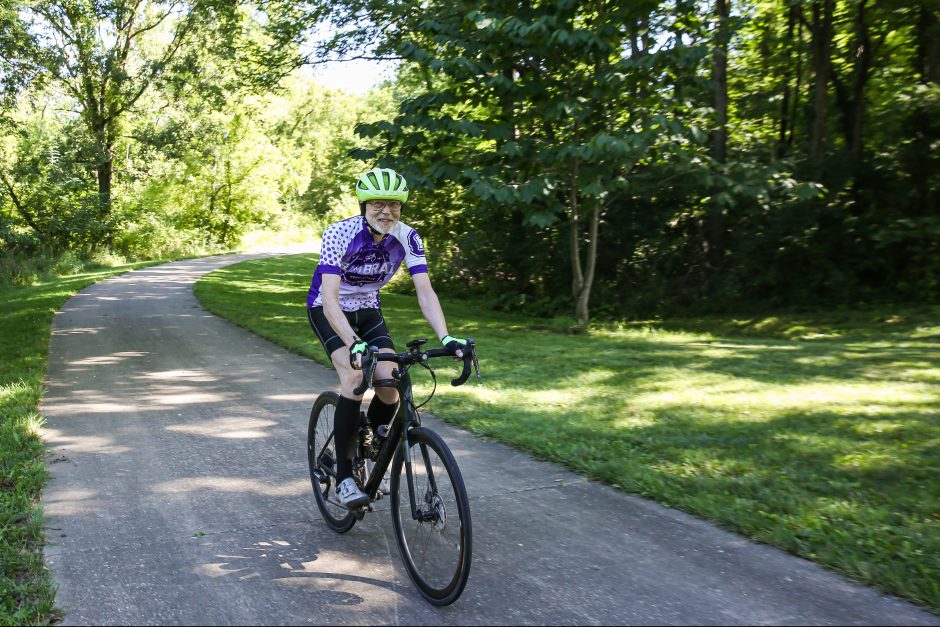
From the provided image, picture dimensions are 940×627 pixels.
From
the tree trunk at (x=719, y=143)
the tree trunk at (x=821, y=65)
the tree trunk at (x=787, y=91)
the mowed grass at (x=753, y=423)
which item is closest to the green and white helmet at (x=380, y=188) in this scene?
the mowed grass at (x=753, y=423)

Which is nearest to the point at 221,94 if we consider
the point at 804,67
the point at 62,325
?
the point at 62,325

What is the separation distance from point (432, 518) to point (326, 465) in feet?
4.04

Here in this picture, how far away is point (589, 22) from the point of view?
468 inches

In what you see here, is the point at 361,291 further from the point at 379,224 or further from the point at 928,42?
the point at 928,42

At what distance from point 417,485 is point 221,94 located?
15.1 meters

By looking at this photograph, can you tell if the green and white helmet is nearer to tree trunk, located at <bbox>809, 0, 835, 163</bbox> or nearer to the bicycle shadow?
the bicycle shadow

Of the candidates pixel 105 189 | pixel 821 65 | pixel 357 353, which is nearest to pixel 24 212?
pixel 105 189

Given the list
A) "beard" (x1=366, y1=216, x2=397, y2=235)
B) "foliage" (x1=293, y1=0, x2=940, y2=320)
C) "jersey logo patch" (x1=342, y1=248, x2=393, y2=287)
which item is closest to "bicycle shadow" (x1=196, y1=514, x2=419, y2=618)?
"jersey logo patch" (x1=342, y1=248, x2=393, y2=287)

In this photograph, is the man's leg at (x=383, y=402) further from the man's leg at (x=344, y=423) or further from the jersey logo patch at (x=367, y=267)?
the jersey logo patch at (x=367, y=267)

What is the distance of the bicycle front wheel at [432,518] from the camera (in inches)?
137

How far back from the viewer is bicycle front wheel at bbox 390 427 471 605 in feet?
11.5

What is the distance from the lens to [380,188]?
4.10 m

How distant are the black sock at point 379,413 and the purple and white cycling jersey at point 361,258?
1.93 feet

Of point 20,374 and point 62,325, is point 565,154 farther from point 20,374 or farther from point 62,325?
point 62,325
